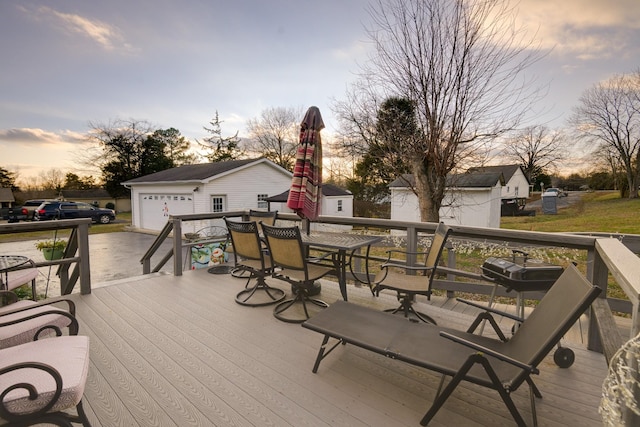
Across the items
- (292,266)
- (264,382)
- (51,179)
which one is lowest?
(264,382)

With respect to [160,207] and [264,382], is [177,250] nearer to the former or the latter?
[264,382]

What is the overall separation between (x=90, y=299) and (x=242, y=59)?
26.0 ft

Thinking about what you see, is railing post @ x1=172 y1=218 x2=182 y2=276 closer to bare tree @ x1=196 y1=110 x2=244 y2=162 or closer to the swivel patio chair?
the swivel patio chair

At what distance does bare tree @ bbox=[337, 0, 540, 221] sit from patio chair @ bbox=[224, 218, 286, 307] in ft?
15.8

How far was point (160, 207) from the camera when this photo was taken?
18000mm

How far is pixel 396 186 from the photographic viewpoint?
54.4 feet

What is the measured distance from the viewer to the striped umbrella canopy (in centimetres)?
404

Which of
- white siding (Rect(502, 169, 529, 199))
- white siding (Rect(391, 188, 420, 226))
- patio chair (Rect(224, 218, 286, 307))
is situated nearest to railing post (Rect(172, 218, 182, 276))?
patio chair (Rect(224, 218, 286, 307))

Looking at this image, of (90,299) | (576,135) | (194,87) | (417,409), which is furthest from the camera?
(576,135)

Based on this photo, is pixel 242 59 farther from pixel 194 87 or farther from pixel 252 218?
pixel 252 218

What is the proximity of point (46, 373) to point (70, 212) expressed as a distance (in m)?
24.5

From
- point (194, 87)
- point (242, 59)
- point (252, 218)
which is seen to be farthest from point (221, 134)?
point (252, 218)

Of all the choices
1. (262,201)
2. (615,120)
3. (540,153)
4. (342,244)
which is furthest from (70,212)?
(540,153)

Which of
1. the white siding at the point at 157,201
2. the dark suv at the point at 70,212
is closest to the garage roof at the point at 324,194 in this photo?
the white siding at the point at 157,201
